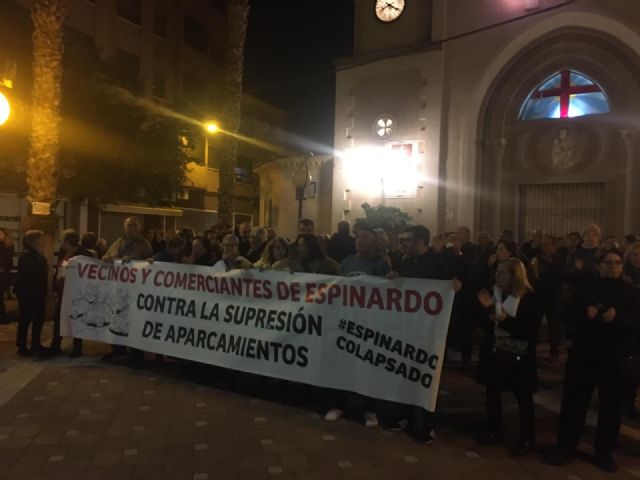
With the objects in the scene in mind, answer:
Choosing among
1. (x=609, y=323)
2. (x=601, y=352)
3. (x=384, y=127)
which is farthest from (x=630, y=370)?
(x=384, y=127)

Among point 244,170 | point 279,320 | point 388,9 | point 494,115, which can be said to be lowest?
point 279,320

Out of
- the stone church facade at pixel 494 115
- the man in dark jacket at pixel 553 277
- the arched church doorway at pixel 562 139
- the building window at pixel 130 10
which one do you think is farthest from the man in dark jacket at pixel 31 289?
the building window at pixel 130 10

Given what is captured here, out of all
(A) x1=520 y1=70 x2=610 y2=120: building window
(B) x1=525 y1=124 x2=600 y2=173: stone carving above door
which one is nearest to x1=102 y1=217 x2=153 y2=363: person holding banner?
(B) x1=525 y1=124 x2=600 y2=173: stone carving above door

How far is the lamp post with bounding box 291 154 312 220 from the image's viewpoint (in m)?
A: 18.6

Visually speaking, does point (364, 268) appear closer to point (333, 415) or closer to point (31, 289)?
point (333, 415)

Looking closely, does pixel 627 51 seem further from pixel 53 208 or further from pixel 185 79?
pixel 185 79

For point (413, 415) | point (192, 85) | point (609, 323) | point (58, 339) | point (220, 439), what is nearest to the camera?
point (609, 323)

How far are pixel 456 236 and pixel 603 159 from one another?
23.3 ft

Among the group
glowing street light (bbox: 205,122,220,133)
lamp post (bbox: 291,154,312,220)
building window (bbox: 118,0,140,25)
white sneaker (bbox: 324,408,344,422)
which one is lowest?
white sneaker (bbox: 324,408,344,422)

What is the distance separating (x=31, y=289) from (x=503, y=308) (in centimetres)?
616

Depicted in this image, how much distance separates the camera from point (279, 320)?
5.71 m

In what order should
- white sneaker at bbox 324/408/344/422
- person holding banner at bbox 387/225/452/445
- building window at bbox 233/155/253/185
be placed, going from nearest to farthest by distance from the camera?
person holding banner at bbox 387/225/452/445, white sneaker at bbox 324/408/344/422, building window at bbox 233/155/253/185

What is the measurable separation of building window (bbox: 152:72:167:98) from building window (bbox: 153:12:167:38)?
209 centimetres

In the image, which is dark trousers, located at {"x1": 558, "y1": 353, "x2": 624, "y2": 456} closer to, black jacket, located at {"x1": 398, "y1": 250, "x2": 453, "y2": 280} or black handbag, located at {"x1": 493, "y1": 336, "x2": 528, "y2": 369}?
black handbag, located at {"x1": 493, "y1": 336, "x2": 528, "y2": 369}
